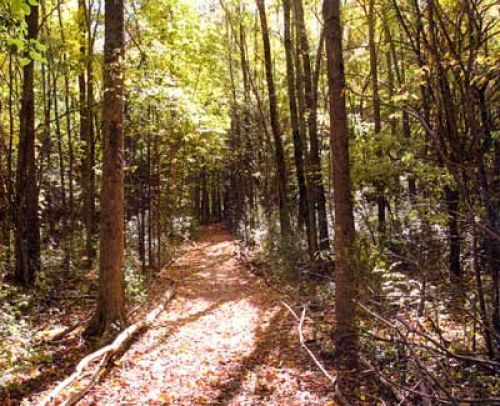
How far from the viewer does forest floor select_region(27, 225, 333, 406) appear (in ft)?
18.6

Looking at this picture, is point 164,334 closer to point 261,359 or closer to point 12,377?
point 261,359

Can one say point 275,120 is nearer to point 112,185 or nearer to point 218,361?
point 112,185

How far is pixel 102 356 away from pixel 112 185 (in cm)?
292

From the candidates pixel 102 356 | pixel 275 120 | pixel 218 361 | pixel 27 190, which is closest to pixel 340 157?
pixel 218 361

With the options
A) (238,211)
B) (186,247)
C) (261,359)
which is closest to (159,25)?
(261,359)

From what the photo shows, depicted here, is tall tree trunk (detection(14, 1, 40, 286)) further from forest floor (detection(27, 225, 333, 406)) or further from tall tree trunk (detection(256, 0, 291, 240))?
tall tree trunk (detection(256, 0, 291, 240))

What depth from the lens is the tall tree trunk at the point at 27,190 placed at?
10430 mm

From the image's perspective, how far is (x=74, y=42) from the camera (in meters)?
14.3

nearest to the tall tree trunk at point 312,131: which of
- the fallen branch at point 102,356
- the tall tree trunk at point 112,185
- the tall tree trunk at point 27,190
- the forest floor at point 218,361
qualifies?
the forest floor at point 218,361

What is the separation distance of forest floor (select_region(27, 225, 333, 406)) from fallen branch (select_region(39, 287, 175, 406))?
0.47 feet

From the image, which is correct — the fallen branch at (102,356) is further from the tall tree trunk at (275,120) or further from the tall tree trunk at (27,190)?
the tall tree trunk at (275,120)

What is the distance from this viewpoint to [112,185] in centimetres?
797

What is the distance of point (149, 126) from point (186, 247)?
1080cm

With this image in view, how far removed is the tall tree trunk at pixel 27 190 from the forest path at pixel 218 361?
11.4ft
